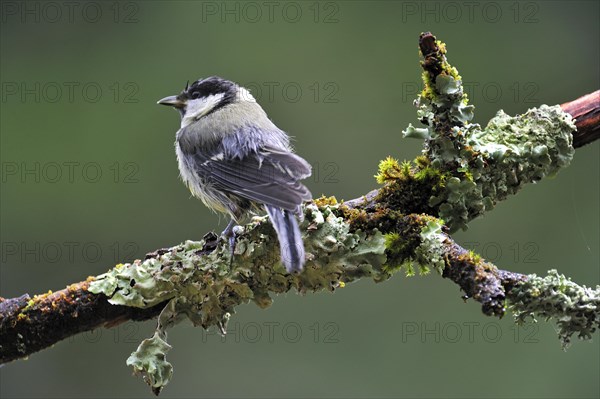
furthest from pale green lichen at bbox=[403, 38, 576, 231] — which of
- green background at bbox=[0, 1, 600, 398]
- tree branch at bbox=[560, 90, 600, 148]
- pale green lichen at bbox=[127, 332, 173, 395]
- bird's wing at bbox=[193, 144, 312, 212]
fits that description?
green background at bbox=[0, 1, 600, 398]

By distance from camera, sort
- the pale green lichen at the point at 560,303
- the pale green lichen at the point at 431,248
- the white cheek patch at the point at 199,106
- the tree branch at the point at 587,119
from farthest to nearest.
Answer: the white cheek patch at the point at 199,106
the tree branch at the point at 587,119
the pale green lichen at the point at 431,248
the pale green lichen at the point at 560,303

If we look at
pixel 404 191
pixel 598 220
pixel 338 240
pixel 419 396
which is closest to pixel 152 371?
pixel 338 240

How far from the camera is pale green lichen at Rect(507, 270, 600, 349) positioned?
6.92ft

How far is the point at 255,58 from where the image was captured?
5.57 m

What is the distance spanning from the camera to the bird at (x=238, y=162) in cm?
252

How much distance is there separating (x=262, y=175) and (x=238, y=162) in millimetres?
194

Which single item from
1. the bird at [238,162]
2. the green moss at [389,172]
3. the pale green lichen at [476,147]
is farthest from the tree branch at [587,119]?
the bird at [238,162]

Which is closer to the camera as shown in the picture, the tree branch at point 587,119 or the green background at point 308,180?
the tree branch at point 587,119

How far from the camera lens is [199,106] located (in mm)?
3588

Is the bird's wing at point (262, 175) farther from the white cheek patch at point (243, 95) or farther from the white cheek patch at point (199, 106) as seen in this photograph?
the white cheek patch at point (243, 95)

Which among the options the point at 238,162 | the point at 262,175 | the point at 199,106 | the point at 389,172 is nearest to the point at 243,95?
the point at 199,106

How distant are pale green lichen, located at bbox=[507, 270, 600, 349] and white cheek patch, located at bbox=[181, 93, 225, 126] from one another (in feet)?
5.99

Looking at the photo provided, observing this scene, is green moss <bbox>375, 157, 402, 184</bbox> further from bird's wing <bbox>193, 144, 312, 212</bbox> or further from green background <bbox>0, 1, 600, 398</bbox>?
green background <bbox>0, 1, 600, 398</bbox>

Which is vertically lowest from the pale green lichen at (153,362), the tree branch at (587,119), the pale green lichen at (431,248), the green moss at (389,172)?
the pale green lichen at (153,362)
